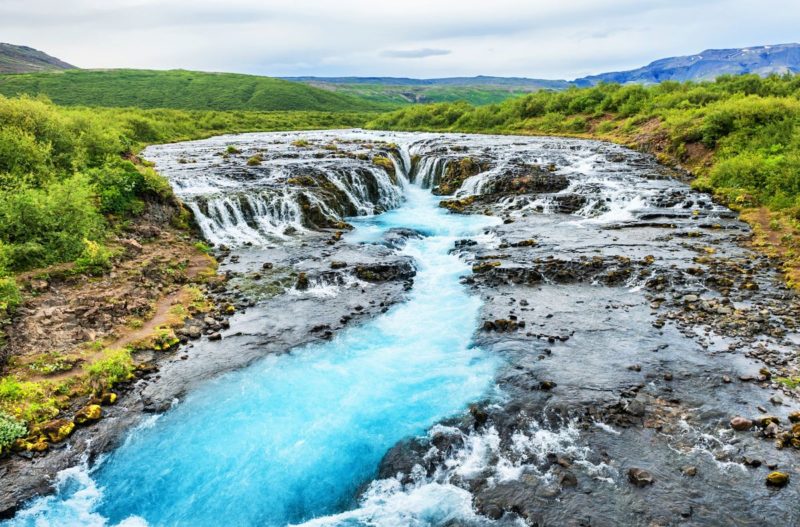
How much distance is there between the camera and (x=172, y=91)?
160 meters

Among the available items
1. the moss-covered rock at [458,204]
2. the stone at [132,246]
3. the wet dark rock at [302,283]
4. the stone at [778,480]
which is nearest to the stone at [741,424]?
the stone at [778,480]

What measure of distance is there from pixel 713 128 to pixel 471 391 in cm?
3570

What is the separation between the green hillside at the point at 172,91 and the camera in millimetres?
138125

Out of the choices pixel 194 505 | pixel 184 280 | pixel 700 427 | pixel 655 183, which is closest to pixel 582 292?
pixel 700 427

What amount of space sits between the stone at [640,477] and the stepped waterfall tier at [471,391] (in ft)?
0.12

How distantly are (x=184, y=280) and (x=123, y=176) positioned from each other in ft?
28.1

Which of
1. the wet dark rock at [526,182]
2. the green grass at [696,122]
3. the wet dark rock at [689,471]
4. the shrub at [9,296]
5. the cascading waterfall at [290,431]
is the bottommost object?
the cascading waterfall at [290,431]

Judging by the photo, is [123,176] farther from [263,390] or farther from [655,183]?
[655,183]

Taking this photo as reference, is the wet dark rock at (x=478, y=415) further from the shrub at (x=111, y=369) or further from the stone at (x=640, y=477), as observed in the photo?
the shrub at (x=111, y=369)

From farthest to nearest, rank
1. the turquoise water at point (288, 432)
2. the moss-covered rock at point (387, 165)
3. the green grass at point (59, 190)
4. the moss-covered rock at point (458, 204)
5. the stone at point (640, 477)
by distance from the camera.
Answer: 1. the moss-covered rock at point (387, 165)
2. the moss-covered rock at point (458, 204)
3. the green grass at point (59, 190)
4. the turquoise water at point (288, 432)
5. the stone at point (640, 477)

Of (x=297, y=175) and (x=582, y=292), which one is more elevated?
(x=297, y=175)

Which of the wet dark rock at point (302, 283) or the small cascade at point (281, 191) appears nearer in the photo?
the wet dark rock at point (302, 283)

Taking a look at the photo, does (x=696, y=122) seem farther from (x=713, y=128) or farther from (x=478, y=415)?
(x=478, y=415)

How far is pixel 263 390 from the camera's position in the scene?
1295 centimetres
